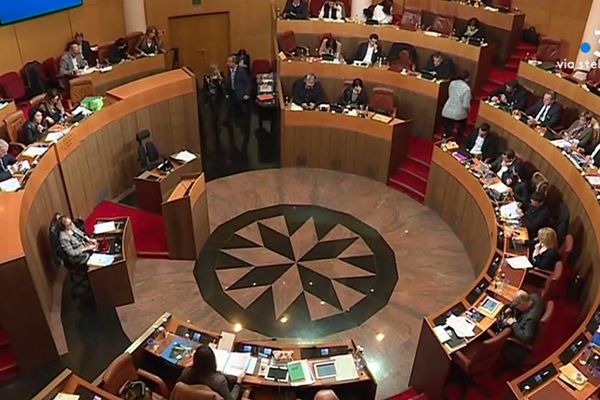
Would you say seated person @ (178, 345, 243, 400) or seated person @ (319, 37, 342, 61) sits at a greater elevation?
seated person @ (319, 37, 342, 61)

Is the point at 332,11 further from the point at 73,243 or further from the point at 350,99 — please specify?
the point at 73,243

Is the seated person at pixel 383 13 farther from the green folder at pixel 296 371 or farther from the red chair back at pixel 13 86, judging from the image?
the green folder at pixel 296 371

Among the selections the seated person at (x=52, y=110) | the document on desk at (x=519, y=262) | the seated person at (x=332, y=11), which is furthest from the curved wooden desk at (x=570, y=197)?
the seated person at (x=52, y=110)

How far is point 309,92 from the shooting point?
11.5 meters

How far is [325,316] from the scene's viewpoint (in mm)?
8125

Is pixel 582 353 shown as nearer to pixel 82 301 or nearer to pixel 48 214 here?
pixel 82 301

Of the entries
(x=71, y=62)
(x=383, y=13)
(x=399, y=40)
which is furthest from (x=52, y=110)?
(x=383, y=13)

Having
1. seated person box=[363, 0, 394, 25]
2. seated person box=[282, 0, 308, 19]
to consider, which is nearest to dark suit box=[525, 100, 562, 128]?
A: seated person box=[363, 0, 394, 25]

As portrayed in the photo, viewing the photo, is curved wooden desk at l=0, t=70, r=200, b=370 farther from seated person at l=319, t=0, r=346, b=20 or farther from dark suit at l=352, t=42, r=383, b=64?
seated person at l=319, t=0, r=346, b=20

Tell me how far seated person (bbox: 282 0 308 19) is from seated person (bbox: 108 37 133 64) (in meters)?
3.68

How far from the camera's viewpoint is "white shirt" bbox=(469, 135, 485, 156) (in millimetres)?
9656

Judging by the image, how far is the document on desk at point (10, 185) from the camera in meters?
7.68

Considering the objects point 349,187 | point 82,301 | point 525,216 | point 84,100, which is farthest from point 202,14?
point 525,216

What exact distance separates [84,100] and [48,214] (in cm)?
257
